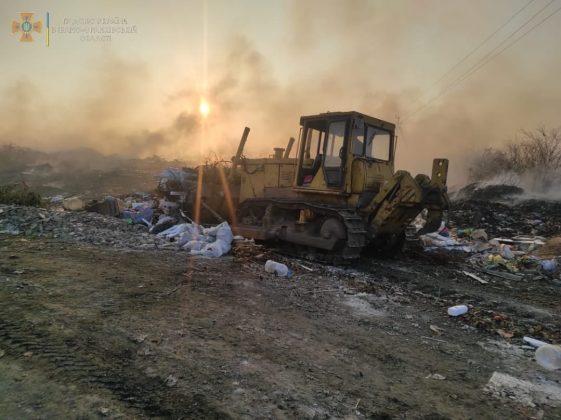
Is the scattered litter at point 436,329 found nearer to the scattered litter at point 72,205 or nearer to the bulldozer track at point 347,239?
the bulldozer track at point 347,239

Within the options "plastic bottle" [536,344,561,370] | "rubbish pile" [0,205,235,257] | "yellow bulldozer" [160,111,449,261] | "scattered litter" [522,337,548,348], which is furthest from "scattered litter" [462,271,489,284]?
"rubbish pile" [0,205,235,257]

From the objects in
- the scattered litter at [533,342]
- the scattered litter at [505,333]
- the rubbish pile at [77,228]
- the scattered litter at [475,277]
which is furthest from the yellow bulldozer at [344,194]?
the scattered litter at [533,342]

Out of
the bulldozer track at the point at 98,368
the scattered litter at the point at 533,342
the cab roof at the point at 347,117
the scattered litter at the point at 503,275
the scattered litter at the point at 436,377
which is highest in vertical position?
the cab roof at the point at 347,117

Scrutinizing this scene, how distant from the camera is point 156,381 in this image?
2.63 metres

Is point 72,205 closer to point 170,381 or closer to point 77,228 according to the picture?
point 77,228

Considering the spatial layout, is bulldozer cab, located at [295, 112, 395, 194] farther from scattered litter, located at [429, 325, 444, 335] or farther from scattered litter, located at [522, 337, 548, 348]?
scattered litter, located at [522, 337, 548, 348]

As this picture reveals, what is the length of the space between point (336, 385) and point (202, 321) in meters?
1.52

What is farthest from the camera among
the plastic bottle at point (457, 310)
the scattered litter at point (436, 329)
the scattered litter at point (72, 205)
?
the scattered litter at point (72, 205)

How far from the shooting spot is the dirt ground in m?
2.49

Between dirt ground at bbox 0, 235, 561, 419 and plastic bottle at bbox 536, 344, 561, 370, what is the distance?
0.47 feet

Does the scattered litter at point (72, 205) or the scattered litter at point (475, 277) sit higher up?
the scattered litter at point (72, 205)

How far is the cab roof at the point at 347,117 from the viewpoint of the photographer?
7.35 m

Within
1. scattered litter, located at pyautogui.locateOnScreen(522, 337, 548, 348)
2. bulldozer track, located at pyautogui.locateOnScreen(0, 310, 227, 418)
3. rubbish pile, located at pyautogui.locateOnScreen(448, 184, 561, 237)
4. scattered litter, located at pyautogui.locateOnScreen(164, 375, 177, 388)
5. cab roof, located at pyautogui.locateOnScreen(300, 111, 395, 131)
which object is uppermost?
cab roof, located at pyautogui.locateOnScreen(300, 111, 395, 131)

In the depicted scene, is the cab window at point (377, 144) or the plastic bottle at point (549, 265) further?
the plastic bottle at point (549, 265)
